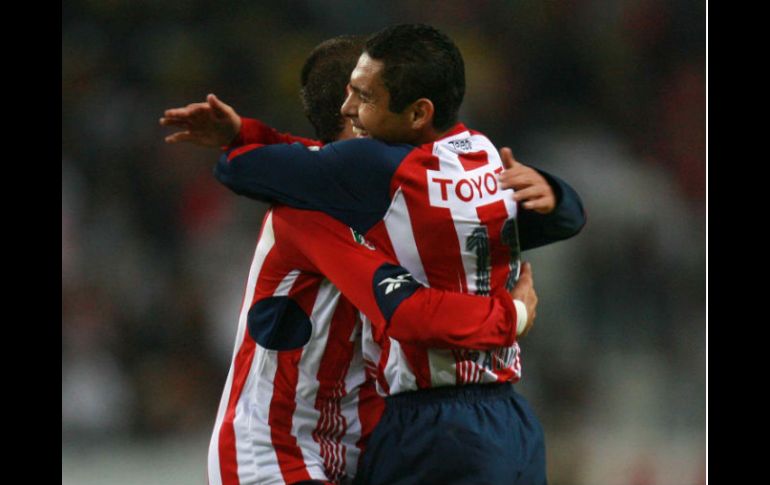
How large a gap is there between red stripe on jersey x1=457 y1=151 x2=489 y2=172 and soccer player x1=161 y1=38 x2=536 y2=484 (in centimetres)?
25

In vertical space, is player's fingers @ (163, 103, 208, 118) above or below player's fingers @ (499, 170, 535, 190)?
A: above

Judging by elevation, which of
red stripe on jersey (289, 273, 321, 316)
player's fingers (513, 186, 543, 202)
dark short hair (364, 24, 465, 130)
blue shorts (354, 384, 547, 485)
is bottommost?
blue shorts (354, 384, 547, 485)

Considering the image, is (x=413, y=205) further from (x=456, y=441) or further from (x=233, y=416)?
(x=233, y=416)

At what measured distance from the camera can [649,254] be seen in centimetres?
488

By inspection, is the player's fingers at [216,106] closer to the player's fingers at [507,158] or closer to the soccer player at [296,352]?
the soccer player at [296,352]

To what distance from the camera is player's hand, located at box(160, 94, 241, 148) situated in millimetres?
2021

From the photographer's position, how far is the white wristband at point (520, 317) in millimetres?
2010

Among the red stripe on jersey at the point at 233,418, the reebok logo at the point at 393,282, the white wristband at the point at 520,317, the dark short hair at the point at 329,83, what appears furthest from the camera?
the dark short hair at the point at 329,83

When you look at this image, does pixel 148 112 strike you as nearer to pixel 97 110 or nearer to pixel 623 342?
pixel 97 110

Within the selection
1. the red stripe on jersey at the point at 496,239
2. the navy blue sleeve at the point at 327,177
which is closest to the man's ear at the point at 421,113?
the navy blue sleeve at the point at 327,177

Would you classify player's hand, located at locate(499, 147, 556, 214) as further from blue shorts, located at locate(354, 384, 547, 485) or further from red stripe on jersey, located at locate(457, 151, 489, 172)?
blue shorts, located at locate(354, 384, 547, 485)

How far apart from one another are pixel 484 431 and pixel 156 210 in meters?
2.91

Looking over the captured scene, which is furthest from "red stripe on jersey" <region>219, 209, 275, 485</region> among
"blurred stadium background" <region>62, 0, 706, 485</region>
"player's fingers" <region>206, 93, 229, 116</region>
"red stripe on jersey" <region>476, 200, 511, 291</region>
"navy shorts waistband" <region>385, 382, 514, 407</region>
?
"blurred stadium background" <region>62, 0, 706, 485</region>

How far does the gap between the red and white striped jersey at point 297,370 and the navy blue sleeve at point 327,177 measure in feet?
0.13
